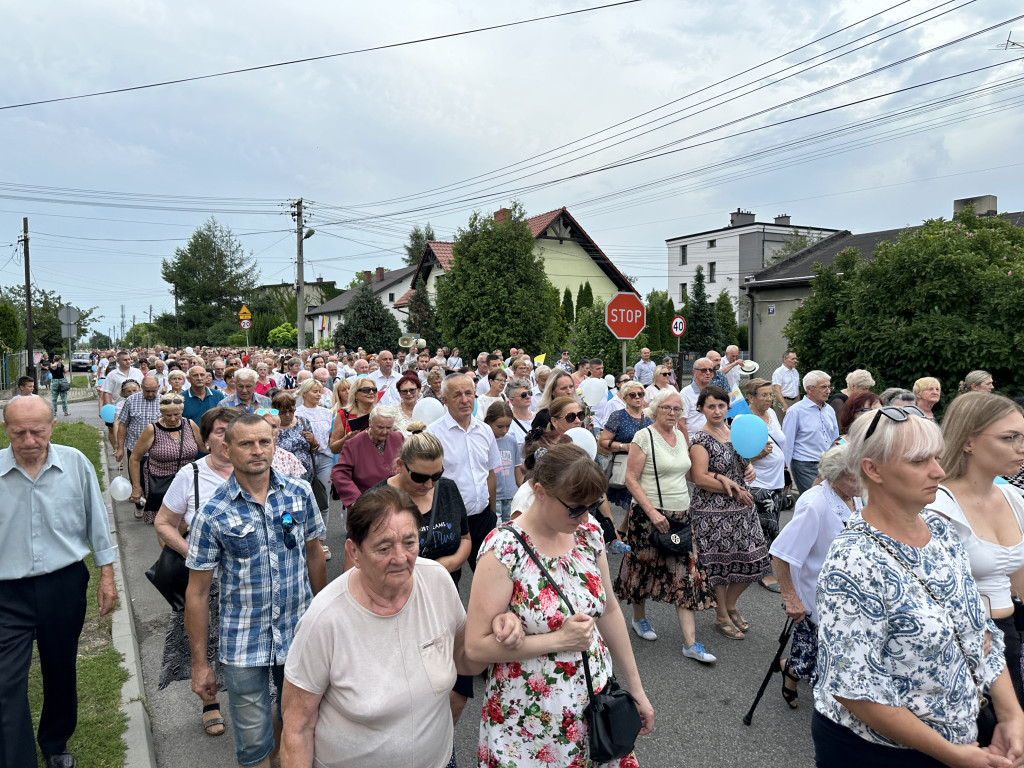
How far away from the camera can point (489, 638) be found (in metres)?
2.28

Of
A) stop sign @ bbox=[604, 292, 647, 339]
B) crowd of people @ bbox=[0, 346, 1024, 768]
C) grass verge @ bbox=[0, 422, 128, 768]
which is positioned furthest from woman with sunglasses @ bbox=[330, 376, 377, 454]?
stop sign @ bbox=[604, 292, 647, 339]

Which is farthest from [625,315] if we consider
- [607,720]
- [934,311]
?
[607,720]

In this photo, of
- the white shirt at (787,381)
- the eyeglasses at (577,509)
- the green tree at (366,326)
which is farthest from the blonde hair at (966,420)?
the green tree at (366,326)

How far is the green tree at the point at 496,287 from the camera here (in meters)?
23.2

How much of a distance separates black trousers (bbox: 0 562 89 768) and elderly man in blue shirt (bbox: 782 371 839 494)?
6.31m

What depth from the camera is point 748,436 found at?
16.8ft

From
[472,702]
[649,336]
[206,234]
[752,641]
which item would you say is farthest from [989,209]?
[206,234]

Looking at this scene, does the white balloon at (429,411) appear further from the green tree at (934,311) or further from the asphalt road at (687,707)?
the green tree at (934,311)

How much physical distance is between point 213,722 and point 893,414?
4.03m

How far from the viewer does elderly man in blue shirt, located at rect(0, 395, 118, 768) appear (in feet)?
10.3

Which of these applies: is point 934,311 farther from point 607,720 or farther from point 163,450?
point 163,450

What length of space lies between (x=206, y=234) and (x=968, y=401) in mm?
86073

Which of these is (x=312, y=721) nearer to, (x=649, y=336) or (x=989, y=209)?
(x=989, y=209)

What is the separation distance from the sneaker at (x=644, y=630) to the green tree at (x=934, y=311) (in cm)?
860
